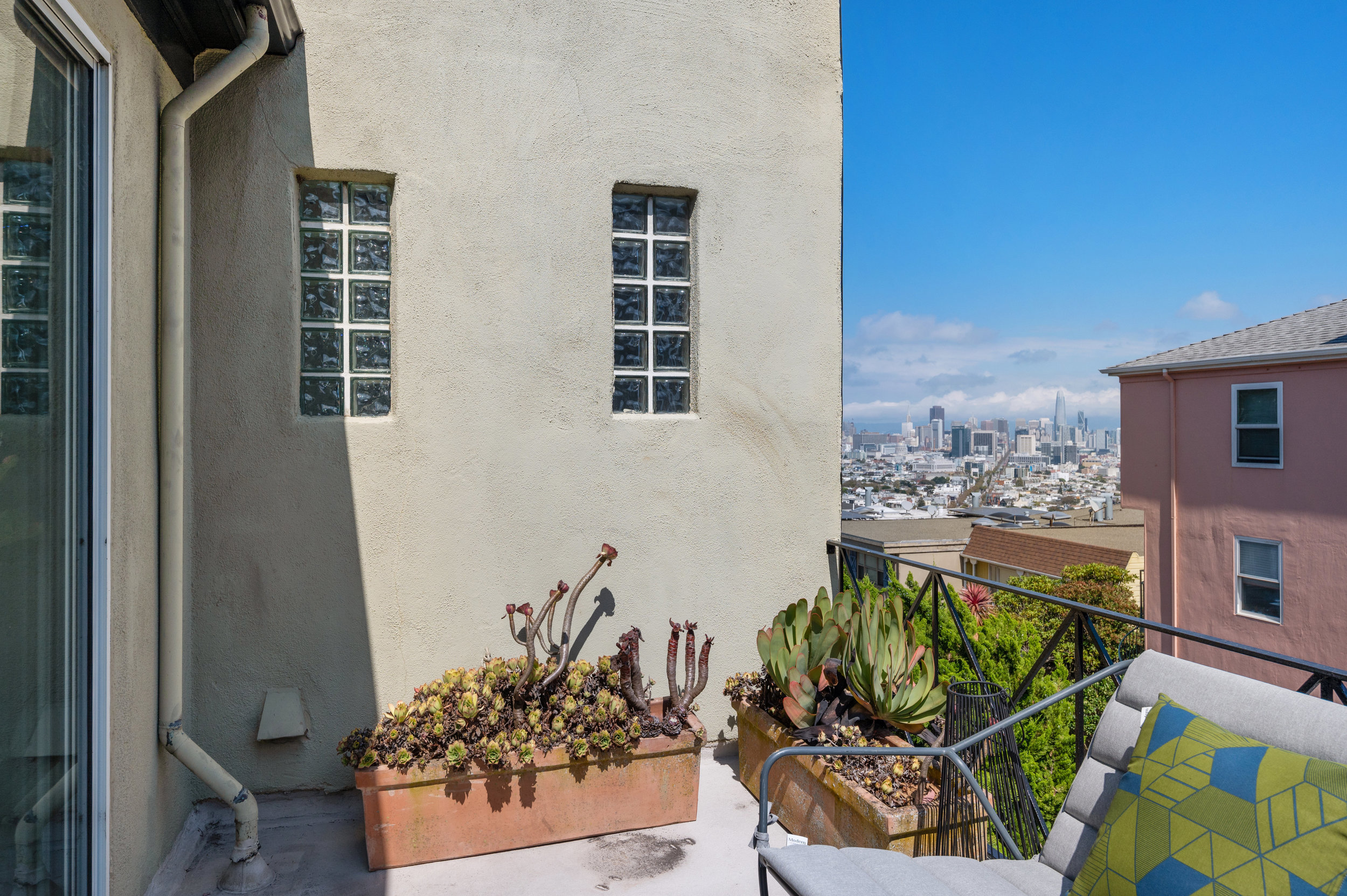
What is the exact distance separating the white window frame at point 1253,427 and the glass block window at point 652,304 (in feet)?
33.4

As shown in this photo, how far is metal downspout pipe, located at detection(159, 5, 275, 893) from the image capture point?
2.34 m

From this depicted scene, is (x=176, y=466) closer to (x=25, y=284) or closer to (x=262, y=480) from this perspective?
(x=262, y=480)

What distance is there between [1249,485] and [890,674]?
10.6 meters

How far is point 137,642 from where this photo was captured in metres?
2.14

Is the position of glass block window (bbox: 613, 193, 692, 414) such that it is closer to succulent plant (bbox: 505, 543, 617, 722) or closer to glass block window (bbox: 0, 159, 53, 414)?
succulent plant (bbox: 505, 543, 617, 722)

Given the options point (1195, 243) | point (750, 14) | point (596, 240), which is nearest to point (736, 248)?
point (596, 240)

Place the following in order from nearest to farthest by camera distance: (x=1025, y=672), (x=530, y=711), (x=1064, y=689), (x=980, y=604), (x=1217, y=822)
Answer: (x=1217, y=822) → (x=1064, y=689) → (x=530, y=711) → (x=1025, y=672) → (x=980, y=604)

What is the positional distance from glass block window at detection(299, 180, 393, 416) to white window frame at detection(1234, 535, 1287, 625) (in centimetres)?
1166

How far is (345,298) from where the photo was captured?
2.97 metres

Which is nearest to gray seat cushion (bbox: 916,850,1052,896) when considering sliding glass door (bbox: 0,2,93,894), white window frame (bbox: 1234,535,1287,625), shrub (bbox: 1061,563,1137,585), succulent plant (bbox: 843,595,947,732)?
succulent plant (bbox: 843,595,947,732)

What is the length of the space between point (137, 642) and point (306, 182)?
1.79 meters

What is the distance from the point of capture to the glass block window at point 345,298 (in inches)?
116

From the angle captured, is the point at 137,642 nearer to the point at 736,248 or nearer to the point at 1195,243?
the point at 736,248

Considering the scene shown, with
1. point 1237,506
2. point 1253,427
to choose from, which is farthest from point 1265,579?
point 1253,427
